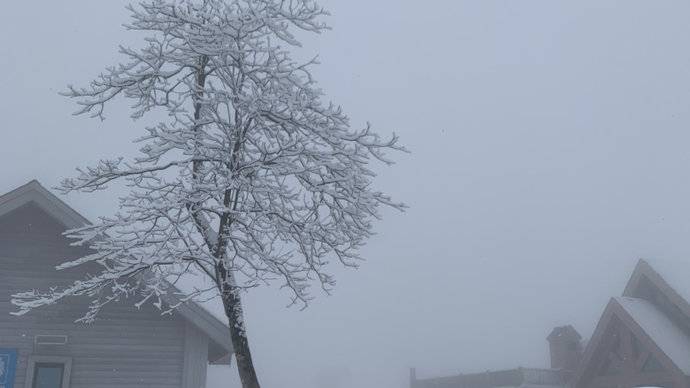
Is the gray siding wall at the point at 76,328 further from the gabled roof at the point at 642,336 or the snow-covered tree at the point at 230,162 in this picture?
the gabled roof at the point at 642,336

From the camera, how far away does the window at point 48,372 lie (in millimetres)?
15867

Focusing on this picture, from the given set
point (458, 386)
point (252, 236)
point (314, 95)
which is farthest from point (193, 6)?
point (458, 386)

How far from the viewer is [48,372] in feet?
52.5

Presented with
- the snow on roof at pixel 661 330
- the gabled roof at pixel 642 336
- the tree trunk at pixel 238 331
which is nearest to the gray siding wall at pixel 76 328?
the tree trunk at pixel 238 331

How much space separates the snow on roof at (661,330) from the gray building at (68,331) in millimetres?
14274

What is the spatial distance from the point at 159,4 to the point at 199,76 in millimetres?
1299

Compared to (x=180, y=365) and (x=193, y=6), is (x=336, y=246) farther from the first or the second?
(x=180, y=365)

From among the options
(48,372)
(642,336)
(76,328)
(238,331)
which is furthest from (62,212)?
(642,336)

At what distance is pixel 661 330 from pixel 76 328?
18035 mm

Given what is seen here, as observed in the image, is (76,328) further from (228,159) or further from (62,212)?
(228,159)

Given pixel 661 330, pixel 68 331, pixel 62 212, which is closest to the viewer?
pixel 62 212

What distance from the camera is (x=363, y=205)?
12.3 meters

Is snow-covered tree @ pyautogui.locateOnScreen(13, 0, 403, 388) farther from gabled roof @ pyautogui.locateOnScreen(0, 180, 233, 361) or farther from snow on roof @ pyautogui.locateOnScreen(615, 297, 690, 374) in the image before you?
snow on roof @ pyautogui.locateOnScreen(615, 297, 690, 374)

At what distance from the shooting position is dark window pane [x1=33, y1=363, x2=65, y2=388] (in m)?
16.0
